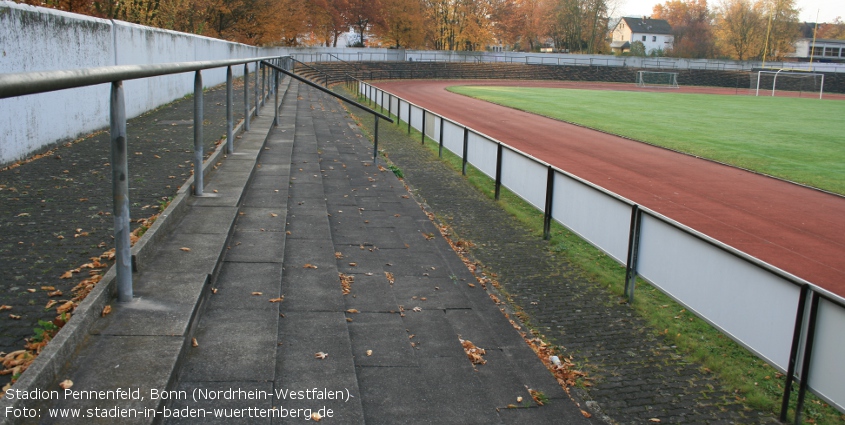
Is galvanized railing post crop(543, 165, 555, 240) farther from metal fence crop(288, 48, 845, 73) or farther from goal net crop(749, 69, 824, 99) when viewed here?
metal fence crop(288, 48, 845, 73)

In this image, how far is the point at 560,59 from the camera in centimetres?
8700

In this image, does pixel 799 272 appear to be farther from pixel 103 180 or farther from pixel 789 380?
pixel 103 180

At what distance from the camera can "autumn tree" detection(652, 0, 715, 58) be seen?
105m

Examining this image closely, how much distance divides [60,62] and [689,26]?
130m

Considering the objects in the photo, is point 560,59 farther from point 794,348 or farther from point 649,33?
point 794,348

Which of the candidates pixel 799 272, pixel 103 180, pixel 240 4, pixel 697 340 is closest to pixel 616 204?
pixel 697 340

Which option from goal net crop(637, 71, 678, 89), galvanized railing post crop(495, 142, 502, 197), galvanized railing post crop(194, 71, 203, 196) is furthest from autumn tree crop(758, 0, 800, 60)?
galvanized railing post crop(194, 71, 203, 196)

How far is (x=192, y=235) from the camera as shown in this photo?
5.95 meters

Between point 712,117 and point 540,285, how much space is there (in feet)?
97.1

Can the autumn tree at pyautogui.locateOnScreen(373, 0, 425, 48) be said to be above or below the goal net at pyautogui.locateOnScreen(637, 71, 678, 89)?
above

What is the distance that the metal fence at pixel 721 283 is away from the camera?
4777 mm

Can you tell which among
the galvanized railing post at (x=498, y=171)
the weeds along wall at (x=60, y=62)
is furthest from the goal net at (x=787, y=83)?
the weeds along wall at (x=60, y=62)

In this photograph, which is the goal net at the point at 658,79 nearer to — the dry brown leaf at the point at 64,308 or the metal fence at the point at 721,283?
the metal fence at the point at 721,283

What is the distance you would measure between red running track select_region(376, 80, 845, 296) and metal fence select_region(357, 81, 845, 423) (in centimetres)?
283
